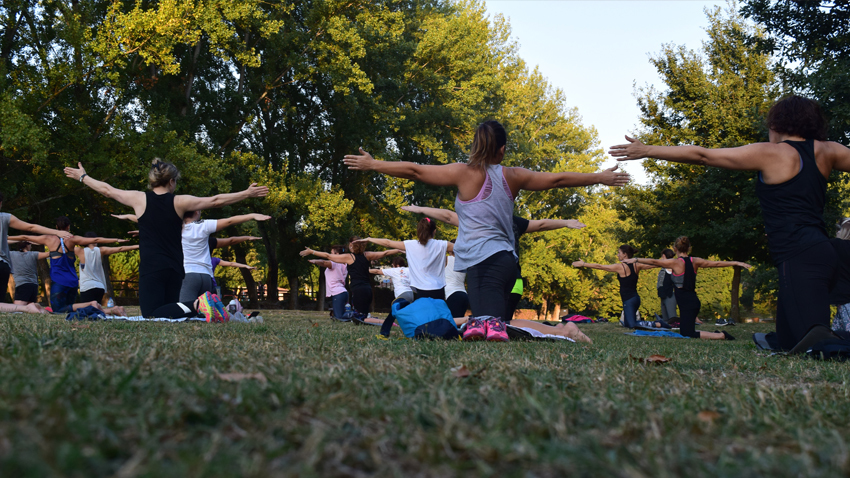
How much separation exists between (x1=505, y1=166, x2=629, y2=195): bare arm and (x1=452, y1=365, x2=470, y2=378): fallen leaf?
10.7ft

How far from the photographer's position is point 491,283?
6043mm

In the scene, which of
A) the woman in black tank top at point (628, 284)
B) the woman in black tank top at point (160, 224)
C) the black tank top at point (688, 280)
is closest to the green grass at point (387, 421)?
the woman in black tank top at point (160, 224)

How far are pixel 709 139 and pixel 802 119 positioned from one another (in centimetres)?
2207

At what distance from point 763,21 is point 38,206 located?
22.5 m

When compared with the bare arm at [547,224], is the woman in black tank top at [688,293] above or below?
below

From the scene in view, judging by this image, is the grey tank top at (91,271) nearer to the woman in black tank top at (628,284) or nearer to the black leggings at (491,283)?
the black leggings at (491,283)

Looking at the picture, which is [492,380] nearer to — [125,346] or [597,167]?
[125,346]

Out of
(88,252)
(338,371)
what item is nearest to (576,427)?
(338,371)

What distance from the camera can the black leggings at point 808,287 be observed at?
513 cm

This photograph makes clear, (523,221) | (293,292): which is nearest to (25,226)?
→ (523,221)

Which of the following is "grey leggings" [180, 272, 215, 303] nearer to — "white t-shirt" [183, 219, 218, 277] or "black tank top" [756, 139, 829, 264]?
"white t-shirt" [183, 219, 218, 277]

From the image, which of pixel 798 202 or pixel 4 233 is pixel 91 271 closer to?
pixel 4 233

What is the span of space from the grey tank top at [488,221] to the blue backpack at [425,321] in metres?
0.52

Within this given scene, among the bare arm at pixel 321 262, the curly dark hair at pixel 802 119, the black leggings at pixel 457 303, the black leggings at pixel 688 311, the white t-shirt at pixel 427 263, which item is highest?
the curly dark hair at pixel 802 119
